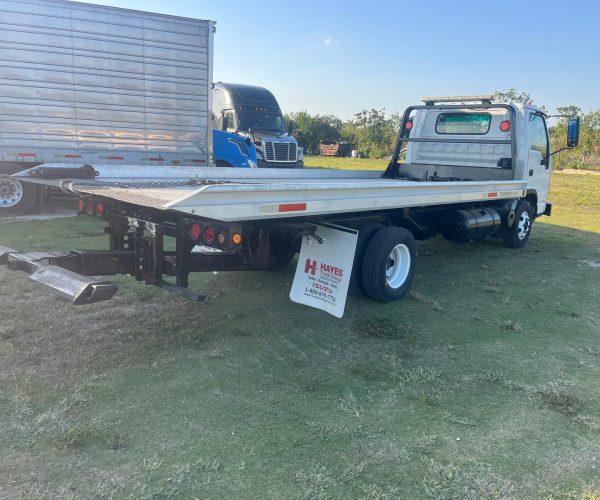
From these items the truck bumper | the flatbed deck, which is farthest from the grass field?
the truck bumper

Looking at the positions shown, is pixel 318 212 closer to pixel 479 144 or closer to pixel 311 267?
pixel 311 267

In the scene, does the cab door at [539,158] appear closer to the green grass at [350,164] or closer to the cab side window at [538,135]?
the cab side window at [538,135]

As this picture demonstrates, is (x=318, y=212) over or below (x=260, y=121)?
below

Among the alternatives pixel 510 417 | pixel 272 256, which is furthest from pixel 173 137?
pixel 510 417

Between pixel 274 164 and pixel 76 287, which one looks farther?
pixel 274 164

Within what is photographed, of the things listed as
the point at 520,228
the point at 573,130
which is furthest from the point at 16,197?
the point at 573,130

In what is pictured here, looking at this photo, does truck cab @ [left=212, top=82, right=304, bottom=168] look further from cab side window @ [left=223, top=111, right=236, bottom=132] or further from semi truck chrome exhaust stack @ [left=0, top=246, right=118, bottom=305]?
semi truck chrome exhaust stack @ [left=0, top=246, right=118, bottom=305]

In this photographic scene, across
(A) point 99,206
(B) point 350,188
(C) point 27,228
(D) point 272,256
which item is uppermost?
(B) point 350,188

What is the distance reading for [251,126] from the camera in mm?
14523

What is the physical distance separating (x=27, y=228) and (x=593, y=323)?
8.21m

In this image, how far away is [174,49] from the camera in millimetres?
10352

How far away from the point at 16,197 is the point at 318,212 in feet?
26.4

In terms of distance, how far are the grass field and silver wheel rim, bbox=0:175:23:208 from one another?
16.9ft

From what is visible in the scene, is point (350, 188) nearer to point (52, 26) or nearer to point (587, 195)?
point (52, 26)
